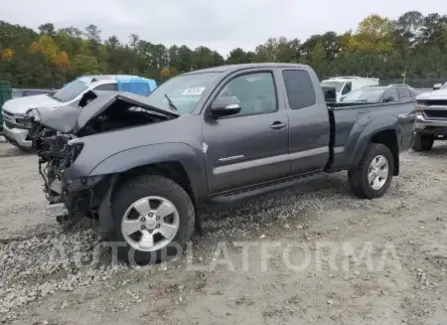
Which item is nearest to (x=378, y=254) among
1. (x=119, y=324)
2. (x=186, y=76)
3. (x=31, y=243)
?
(x=119, y=324)

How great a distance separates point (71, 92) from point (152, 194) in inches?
314

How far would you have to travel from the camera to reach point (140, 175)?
12.7 feet

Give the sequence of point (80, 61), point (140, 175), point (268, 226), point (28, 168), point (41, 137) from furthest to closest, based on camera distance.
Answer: point (80, 61)
point (28, 168)
point (268, 226)
point (41, 137)
point (140, 175)

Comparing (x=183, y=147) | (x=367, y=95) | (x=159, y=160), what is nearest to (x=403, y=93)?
(x=367, y=95)

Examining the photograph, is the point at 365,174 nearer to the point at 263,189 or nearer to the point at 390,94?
the point at 263,189

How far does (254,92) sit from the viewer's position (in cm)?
466

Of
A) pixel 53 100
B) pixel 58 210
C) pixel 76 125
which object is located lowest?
pixel 58 210

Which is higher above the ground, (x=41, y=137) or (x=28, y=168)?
(x=41, y=137)

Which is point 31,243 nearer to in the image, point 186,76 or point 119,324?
point 119,324

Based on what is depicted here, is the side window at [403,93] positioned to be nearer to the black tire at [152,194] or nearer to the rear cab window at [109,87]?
the rear cab window at [109,87]

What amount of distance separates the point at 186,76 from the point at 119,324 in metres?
3.03

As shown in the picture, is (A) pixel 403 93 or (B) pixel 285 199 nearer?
(B) pixel 285 199

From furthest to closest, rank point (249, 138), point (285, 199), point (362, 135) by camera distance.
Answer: point (285, 199), point (362, 135), point (249, 138)

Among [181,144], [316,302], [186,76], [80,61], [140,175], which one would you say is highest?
[80,61]
